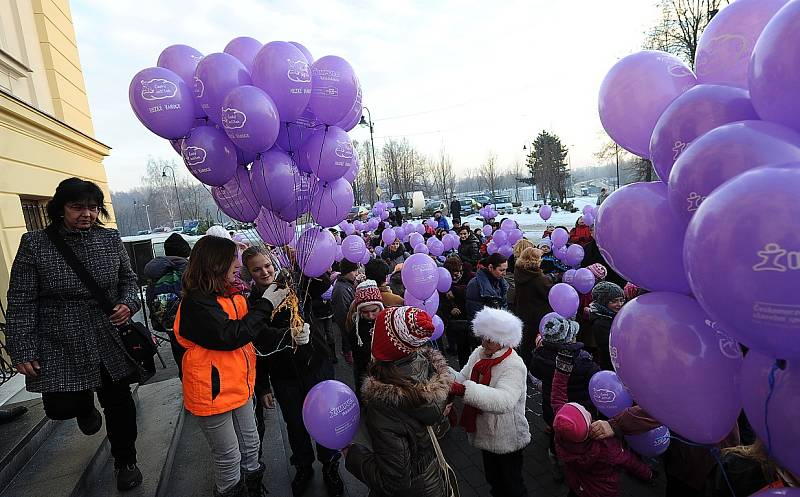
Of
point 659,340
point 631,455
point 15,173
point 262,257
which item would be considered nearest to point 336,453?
point 262,257

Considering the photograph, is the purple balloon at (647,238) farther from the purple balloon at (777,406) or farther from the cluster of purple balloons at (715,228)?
the purple balloon at (777,406)

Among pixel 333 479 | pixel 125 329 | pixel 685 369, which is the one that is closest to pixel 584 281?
pixel 333 479

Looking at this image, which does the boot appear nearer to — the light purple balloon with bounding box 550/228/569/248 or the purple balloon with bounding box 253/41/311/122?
the purple balloon with bounding box 253/41/311/122

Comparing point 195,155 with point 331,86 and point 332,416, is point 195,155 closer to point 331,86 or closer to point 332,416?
point 331,86

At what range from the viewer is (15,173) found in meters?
4.92

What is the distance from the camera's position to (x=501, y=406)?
232 centimetres

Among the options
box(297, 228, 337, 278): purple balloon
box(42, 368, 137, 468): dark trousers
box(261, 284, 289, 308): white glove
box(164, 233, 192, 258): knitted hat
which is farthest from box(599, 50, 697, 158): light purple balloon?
box(164, 233, 192, 258): knitted hat

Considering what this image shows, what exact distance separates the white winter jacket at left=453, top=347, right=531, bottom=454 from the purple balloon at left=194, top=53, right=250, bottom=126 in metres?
2.73

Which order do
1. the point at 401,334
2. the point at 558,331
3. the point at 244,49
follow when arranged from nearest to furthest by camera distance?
the point at 401,334
the point at 558,331
the point at 244,49

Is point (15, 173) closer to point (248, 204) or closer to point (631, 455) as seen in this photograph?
point (248, 204)

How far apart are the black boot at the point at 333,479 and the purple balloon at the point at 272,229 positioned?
6.41 ft

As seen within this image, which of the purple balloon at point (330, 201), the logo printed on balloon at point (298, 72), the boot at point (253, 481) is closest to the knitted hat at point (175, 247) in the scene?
the purple balloon at point (330, 201)

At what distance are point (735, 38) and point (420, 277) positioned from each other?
3378 mm

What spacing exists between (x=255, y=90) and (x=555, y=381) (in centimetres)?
304
